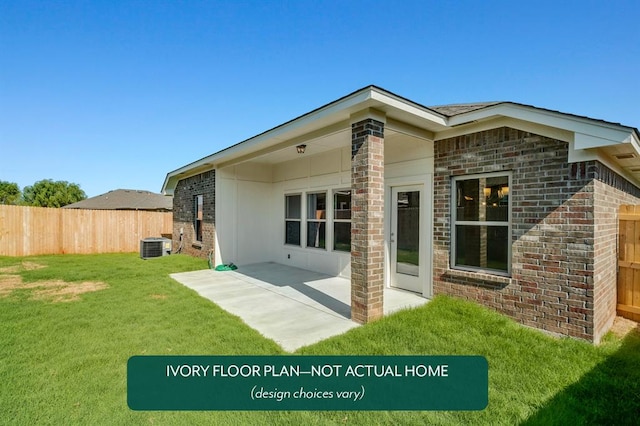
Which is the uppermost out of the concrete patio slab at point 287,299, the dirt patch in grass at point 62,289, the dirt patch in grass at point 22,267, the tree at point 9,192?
the tree at point 9,192

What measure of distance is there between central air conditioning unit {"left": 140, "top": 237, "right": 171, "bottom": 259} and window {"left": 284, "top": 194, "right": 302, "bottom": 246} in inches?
236

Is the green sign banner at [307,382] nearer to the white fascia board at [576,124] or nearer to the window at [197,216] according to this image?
the white fascia board at [576,124]

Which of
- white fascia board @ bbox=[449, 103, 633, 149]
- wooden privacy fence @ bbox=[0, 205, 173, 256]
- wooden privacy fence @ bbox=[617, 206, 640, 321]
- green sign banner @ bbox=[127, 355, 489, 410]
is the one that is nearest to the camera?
green sign banner @ bbox=[127, 355, 489, 410]

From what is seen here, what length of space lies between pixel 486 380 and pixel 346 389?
1.41 m

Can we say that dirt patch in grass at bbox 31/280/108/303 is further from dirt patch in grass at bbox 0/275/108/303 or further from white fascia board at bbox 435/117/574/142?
white fascia board at bbox 435/117/574/142

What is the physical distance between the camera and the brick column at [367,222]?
4.21 m

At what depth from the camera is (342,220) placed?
7.60 meters

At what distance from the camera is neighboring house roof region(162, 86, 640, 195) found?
11.6 ft

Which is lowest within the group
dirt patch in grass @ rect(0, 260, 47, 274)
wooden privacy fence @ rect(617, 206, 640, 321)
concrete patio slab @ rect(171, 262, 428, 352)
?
dirt patch in grass @ rect(0, 260, 47, 274)

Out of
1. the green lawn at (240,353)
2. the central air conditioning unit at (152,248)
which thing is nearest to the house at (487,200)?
the green lawn at (240,353)

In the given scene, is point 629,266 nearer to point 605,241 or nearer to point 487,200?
point 605,241

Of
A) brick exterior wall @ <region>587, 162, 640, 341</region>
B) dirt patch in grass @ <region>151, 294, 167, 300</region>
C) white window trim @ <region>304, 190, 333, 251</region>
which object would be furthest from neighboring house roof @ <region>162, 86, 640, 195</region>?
dirt patch in grass @ <region>151, 294, 167, 300</region>

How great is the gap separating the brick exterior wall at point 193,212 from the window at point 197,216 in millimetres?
124

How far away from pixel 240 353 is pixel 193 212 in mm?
9025
